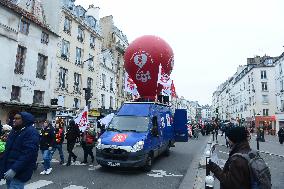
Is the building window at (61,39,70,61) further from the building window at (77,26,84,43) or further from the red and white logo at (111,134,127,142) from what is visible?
the red and white logo at (111,134,127,142)

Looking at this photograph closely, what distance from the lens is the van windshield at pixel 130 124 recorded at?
36.4 ft

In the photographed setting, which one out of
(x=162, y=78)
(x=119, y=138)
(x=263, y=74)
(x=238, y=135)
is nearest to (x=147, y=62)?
(x=162, y=78)

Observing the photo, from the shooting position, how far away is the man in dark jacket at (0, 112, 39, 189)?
15.2ft

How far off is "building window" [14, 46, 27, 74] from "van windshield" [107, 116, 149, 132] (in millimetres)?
14923

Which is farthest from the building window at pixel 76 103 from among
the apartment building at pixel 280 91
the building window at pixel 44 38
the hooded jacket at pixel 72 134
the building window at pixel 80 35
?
the apartment building at pixel 280 91

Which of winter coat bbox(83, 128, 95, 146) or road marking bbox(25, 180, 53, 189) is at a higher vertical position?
winter coat bbox(83, 128, 95, 146)

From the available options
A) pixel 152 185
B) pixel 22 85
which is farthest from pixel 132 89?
pixel 22 85

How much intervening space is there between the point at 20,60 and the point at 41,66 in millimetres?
2855

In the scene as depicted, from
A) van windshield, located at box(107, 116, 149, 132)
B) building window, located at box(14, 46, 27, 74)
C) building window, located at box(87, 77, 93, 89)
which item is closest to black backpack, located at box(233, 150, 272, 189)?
van windshield, located at box(107, 116, 149, 132)

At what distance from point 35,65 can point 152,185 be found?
65.6 ft

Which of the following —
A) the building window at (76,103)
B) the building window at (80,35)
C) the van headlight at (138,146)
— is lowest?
the van headlight at (138,146)

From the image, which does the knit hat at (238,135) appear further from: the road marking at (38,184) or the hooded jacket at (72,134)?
the hooded jacket at (72,134)

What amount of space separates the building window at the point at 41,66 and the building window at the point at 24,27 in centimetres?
270

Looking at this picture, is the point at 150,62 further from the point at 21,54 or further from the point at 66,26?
the point at 66,26
